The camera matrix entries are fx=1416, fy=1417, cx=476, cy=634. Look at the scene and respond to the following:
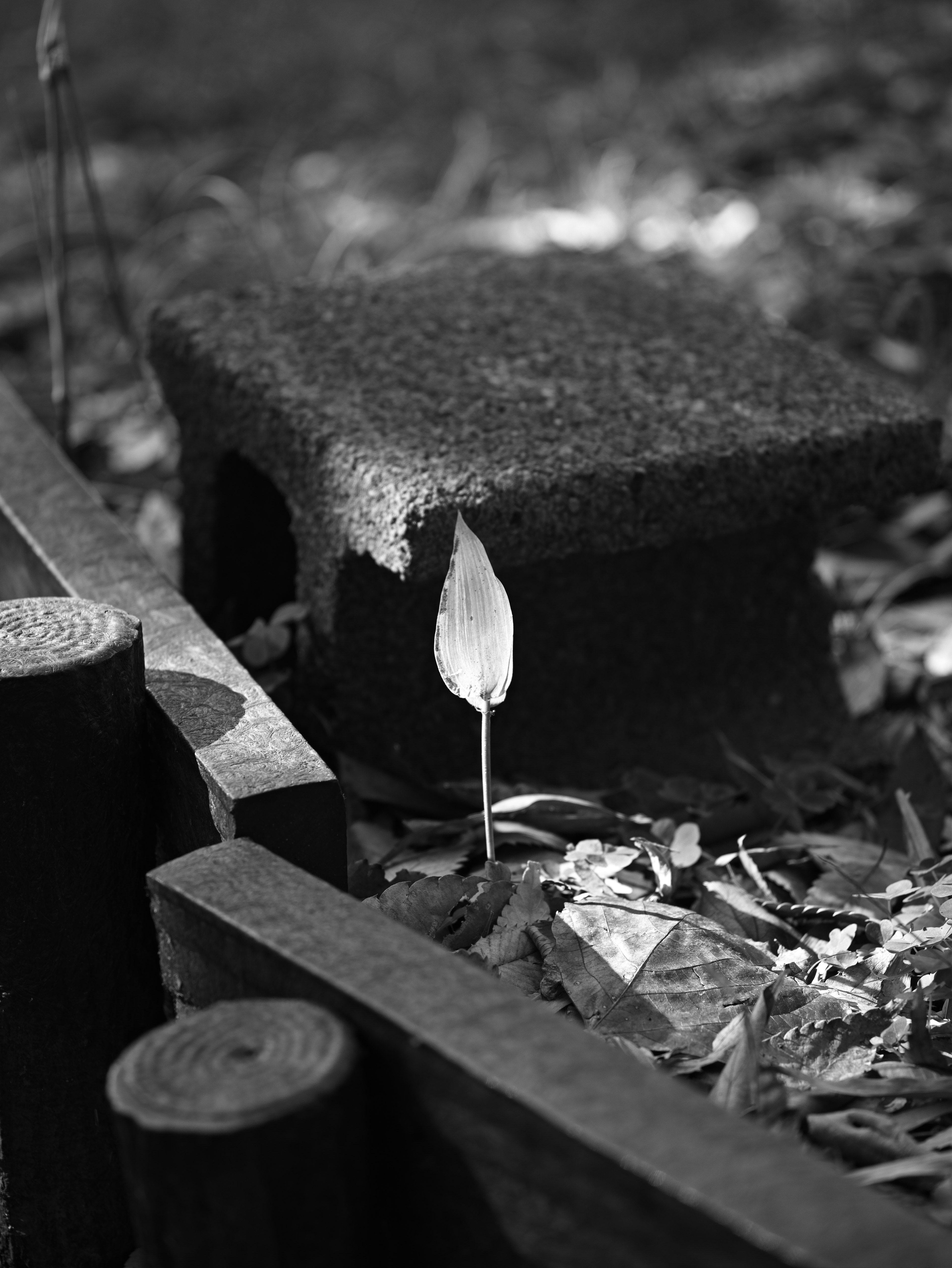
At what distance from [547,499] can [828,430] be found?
415mm

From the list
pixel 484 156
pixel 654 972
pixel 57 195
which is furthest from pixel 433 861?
pixel 484 156

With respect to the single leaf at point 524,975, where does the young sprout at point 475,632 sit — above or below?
above

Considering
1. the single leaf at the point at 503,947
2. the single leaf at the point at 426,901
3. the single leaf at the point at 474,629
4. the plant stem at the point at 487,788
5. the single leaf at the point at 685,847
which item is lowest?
the single leaf at the point at 503,947

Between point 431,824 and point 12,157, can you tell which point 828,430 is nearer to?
point 431,824

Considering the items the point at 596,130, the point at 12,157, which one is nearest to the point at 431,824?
the point at 596,130

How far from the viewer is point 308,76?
6191 millimetres

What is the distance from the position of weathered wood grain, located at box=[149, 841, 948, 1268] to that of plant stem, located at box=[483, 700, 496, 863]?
295 millimetres

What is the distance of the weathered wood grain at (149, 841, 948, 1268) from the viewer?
842 mm

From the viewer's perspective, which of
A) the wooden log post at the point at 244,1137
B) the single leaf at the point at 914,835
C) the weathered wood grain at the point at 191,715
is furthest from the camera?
the single leaf at the point at 914,835

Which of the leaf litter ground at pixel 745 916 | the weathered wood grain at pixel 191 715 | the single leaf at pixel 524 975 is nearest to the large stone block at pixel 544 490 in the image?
the leaf litter ground at pixel 745 916

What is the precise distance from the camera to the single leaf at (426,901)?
150cm

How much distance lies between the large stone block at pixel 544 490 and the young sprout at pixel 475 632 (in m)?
0.24

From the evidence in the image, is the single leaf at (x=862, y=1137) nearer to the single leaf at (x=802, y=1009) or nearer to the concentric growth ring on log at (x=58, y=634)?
the single leaf at (x=802, y=1009)

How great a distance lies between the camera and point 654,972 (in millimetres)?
1479
